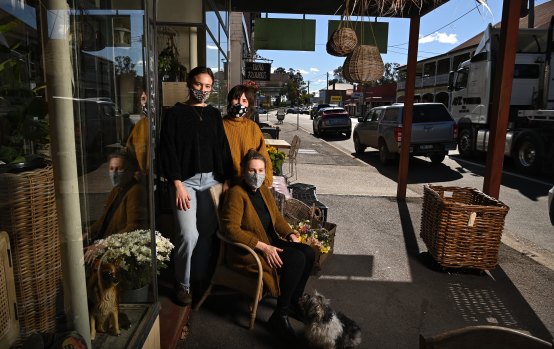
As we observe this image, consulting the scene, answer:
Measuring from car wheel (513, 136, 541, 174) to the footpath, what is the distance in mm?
6095

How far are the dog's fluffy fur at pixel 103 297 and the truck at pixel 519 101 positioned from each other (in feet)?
32.4

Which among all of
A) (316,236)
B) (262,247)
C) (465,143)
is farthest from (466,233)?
(465,143)

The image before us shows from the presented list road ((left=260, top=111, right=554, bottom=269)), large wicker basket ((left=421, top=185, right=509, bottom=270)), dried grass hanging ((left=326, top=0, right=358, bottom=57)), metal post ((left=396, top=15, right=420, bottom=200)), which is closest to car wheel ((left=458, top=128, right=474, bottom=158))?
road ((left=260, top=111, right=554, bottom=269))

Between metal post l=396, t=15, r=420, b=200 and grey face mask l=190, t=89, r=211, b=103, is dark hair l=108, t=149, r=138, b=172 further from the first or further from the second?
metal post l=396, t=15, r=420, b=200

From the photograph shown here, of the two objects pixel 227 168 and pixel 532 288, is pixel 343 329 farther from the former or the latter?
pixel 532 288

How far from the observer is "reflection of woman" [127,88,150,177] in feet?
8.11

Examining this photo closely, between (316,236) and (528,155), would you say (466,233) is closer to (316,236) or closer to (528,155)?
(316,236)

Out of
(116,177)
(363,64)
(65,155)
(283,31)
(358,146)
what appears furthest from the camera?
(358,146)

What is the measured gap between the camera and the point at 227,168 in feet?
10.9

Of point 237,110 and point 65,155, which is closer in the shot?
point 65,155

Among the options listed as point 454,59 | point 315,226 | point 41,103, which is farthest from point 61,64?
point 454,59

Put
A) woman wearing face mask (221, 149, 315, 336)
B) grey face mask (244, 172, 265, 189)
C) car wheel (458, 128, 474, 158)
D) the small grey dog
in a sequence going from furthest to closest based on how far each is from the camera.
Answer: car wheel (458, 128, 474, 158) → grey face mask (244, 172, 265, 189) → woman wearing face mask (221, 149, 315, 336) → the small grey dog

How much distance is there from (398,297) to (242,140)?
1.89m

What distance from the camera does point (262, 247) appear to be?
2.92 m
